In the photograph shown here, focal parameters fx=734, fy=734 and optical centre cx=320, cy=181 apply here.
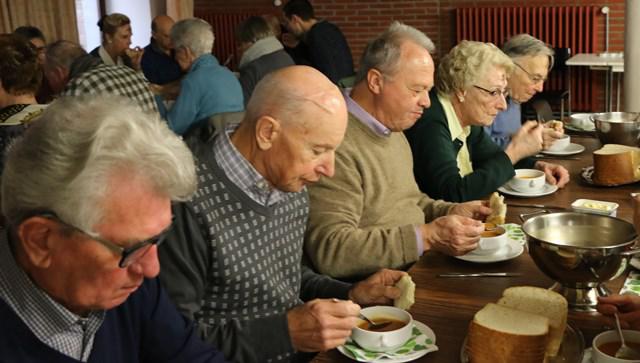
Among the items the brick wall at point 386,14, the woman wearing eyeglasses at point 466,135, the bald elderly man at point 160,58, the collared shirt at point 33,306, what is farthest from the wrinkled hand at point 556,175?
the brick wall at point 386,14

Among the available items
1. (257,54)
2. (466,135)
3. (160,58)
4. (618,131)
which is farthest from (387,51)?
(160,58)

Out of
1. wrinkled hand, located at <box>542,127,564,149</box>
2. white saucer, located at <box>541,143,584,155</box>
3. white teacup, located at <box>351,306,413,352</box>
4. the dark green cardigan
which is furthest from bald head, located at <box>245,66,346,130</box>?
white saucer, located at <box>541,143,584,155</box>

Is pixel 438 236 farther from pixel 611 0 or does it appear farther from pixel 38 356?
pixel 611 0

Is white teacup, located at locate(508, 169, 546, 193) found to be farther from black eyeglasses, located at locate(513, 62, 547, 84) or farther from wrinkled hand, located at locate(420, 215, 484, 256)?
black eyeglasses, located at locate(513, 62, 547, 84)

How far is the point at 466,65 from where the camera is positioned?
9.02ft

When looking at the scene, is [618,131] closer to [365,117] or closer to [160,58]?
[365,117]

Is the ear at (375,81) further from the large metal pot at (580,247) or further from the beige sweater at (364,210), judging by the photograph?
the large metal pot at (580,247)

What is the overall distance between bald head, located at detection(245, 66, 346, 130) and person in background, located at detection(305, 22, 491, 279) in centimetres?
42

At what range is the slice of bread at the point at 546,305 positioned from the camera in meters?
1.37

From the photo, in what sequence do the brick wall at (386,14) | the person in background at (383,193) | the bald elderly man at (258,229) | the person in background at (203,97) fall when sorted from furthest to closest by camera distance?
the brick wall at (386,14) < the person in background at (203,97) < the person in background at (383,193) < the bald elderly man at (258,229)

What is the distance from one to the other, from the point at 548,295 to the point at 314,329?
0.48 metres

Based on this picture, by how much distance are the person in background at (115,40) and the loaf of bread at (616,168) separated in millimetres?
3961

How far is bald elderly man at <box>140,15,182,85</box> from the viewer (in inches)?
238

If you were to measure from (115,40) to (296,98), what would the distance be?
440 centimetres
